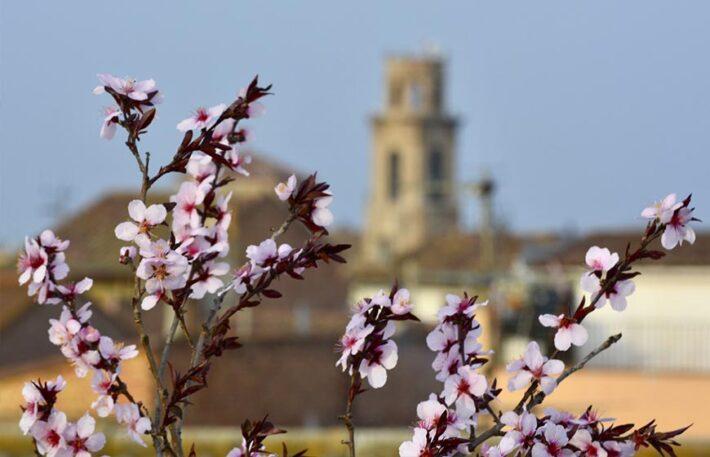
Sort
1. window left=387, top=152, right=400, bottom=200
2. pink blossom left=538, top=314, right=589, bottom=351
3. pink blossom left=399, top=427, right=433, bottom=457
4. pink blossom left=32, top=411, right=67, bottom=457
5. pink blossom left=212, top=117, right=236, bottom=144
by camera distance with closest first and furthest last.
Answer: pink blossom left=399, top=427, right=433, bottom=457 → pink blossom left=538, top=314, right=589, bottom=351 → pink blossom left=32, top=411, right=67, bottom=457 → pink blossom left=212, top=117, right=236, bottom=144 → window left=387, top=152, right=400, bottom=200

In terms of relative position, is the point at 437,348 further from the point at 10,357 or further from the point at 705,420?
the point at 10,357

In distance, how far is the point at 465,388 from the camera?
3705mm

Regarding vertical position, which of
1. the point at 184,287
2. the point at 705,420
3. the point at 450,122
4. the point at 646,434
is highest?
the point at 450,122

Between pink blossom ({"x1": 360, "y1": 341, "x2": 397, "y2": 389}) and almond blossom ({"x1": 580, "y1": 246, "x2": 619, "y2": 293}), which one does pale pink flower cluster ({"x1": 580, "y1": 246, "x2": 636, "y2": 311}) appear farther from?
pink blossom ({"x1": 360, "y1": 341, "x2": 397, "y2": 389})

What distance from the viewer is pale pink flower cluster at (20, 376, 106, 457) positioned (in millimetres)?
3791

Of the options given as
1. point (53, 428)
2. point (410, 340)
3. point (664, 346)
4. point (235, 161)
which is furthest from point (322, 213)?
point (664, 346)

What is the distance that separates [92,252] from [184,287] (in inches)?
1545

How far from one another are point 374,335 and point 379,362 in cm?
6

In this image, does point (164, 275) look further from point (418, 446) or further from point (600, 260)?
point (600, 260)

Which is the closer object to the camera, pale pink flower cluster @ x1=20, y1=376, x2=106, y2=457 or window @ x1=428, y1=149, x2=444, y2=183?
pale pink flower cluster @ x1=20, y1=376, x2=106, y2=457

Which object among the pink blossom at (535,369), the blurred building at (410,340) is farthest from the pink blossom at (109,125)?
the blurred building at (410,340)

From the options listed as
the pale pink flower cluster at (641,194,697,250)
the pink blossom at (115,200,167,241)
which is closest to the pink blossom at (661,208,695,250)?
the pale pink flower cluster at (641,194,697,250)

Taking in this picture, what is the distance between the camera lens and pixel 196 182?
4172 millimetres

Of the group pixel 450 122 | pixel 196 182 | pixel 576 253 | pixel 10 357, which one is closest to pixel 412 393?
pixel 576 253
